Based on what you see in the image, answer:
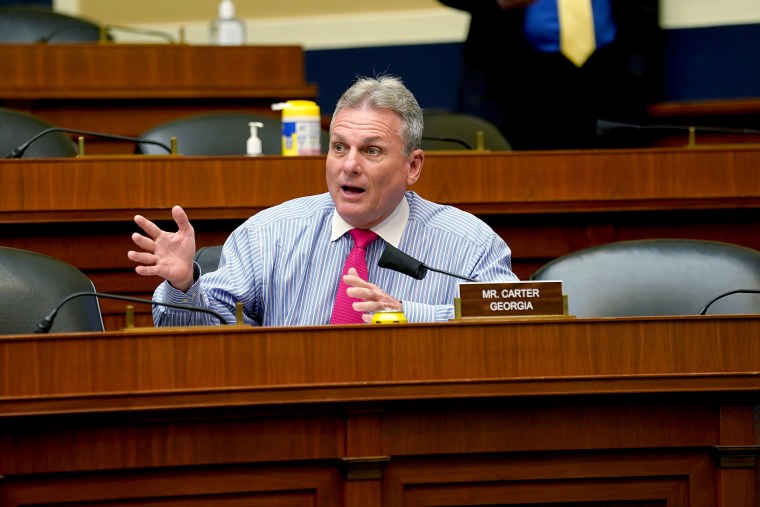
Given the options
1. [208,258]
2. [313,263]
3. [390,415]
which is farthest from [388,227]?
[390,415]

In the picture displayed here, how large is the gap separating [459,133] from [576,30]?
0.80m

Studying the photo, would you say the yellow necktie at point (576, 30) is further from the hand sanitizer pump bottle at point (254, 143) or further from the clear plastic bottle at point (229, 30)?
the hand sanitizer pump bottle at point (254, 143)

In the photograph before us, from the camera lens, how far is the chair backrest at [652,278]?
2879mm

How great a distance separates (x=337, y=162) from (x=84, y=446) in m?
1.01

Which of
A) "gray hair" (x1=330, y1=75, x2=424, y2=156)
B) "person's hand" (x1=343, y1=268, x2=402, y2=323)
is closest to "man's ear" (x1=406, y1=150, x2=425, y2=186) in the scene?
"gray hair" (x1=330, y1=75, x2=424, y2=156)

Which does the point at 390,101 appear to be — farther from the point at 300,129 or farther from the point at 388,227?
the point at 300,129

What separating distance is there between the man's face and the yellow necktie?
1.75m

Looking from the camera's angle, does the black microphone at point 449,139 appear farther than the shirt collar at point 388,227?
Yes

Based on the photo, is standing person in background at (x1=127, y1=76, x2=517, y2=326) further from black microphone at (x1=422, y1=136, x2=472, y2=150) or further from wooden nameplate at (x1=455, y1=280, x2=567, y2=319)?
black microphone at (x1=422, y1=136, x2=472, y2=150)

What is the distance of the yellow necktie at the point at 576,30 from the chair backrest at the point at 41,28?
62.5 inches

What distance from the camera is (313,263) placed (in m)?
2.93

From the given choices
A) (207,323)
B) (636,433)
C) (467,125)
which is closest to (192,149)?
(467,125)

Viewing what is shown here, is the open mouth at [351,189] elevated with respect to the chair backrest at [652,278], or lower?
elevated

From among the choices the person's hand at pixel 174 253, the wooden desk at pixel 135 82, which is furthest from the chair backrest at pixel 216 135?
the person's hand at pixel 174 253
